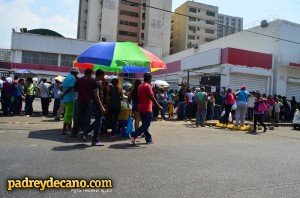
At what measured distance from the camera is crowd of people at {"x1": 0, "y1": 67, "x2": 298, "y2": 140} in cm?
935

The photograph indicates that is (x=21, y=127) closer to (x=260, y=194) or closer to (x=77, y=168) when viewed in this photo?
(x=77, y=168)

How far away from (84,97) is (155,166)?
3.33 meters

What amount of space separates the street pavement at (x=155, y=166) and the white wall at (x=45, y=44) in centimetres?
4383

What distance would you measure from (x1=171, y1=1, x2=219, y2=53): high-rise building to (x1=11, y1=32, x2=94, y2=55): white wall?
3941 cm

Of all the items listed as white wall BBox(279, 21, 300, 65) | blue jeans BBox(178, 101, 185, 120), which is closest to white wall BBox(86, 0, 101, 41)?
white wall BBox(279, 21, 300, 65)

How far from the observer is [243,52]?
26.8 metres

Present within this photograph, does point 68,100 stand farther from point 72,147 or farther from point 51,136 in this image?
point 72,147

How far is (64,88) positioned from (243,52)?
1880cm

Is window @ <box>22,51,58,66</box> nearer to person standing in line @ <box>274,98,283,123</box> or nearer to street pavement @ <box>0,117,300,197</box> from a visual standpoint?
person standing in line @ <box>274,98,283,123</box>

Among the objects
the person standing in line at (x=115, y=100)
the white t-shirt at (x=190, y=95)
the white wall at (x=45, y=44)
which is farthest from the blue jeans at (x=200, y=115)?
the white wall at (x=45, y=44)

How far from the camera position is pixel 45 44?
171 ft

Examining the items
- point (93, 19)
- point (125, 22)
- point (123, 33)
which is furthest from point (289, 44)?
point (125, 22)

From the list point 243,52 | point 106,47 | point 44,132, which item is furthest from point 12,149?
point 243,52

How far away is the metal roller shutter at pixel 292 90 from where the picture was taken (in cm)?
2918
